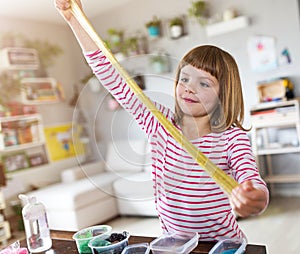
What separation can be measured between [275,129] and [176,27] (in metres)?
1.60

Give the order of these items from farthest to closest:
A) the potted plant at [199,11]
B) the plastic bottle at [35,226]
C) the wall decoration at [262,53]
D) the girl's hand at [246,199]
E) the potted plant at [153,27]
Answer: the potted plant at [153,27] → the potted plant at [199,11] → the wall decoration at [262,53] → the plastic bottle at [35,226] → the girl's hand at [246,199]

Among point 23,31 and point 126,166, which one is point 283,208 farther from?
point 23,31

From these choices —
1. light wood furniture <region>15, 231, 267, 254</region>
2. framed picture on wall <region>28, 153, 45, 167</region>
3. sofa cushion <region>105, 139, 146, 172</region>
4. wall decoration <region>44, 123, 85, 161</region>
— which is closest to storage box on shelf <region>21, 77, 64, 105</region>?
wall decoration <region>44, 123, 85, 161</region>

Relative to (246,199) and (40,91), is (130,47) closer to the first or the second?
(40,91)

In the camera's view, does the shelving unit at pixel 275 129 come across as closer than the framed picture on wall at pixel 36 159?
Yes

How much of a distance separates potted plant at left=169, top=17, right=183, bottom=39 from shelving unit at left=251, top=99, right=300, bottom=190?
128cm

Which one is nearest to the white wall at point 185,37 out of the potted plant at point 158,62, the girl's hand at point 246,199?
the potted plant at point 158,62

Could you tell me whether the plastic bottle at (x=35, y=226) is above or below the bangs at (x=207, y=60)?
below

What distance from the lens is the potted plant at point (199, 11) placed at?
423cm

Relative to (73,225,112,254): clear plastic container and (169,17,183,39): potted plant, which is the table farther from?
(169,17,183,39): potted plant

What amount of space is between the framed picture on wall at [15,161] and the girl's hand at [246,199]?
416 centimetres

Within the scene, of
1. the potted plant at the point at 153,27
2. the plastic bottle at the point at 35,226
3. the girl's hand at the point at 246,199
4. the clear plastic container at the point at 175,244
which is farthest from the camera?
the potted plant at the point at 153,27

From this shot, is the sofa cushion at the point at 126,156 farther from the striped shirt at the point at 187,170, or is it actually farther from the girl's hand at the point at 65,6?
the girl's hand at the point at 65,6

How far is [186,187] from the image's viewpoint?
0.87 meters
